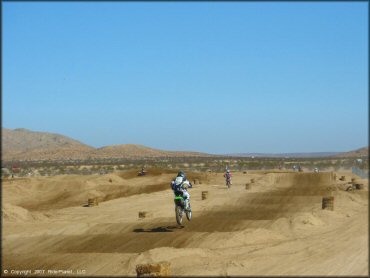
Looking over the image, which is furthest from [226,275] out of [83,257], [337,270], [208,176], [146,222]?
[208,176]

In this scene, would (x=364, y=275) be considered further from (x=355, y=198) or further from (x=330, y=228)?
(x=355, y=198)

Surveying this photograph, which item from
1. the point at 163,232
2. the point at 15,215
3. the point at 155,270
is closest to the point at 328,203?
the point at 163,232

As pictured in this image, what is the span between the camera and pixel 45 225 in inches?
959

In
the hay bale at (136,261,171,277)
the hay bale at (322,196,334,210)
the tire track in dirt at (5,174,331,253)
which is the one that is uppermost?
the hay bale at (322,196,334,210)

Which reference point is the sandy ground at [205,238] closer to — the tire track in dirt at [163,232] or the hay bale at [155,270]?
the tire track in dirt at [163,232]

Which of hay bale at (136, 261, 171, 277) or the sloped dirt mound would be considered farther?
the sloped dirt mound

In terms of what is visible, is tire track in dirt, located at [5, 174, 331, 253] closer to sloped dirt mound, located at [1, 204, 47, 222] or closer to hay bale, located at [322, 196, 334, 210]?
hay bale, located at [322, 196, 334, 210]

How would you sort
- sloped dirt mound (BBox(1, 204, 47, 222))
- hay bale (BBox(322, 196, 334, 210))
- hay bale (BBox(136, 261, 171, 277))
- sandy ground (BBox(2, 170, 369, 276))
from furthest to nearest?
sloped dirt mound (BBox(1, 204, 47, 222)) → hay bale (BBox(322, 196, 334, 210)) → sandy ground (BBox(2, 170, 369, 276)) → hay bale (BBox(136, 261, 171, 277))

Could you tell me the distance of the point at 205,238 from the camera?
706 inches

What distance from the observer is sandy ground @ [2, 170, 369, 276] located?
1226 cm

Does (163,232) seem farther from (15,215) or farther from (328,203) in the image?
(15,215)

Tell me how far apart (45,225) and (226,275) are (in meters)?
14.6

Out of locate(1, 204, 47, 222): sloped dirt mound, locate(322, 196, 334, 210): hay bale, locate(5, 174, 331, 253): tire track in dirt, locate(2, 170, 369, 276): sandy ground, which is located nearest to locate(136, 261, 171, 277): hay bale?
locate(2, 170, 369, 276): sandy ground

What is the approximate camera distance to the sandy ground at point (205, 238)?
40.2 feet
